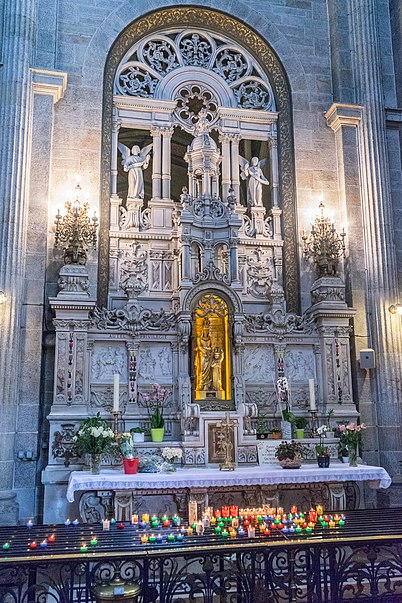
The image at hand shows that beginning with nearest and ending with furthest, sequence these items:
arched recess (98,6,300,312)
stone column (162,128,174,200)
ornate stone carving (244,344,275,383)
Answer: ornate stone carving (244,344,275,383) < arched recess (98,6,300,312) < stone column (162,128,174,200)

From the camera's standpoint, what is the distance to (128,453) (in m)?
8.53

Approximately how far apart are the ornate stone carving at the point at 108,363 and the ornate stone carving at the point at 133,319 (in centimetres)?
38

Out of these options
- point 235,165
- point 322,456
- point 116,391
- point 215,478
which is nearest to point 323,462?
point 322,456

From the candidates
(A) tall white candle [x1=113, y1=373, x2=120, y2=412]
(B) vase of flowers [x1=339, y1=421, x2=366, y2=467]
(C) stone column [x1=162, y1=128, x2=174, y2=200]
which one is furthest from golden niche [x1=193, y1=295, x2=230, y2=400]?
(C) stone column [x1=162, y1=128, x2=174, y2=200]

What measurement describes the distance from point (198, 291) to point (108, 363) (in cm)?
191

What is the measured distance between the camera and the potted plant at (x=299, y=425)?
32.9 feet

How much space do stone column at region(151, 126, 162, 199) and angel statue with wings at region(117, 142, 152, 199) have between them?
6.3 inches

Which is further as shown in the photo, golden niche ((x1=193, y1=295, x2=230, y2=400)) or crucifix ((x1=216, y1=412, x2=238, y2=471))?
golden niche ((x1=193, y1=295, x2=230, y2=400))

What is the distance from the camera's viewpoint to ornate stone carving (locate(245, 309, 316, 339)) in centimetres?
1065

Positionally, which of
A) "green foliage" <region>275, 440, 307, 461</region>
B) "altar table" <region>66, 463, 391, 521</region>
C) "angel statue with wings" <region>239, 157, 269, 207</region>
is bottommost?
"altar table" <region>66, 463, 391, 521</region>

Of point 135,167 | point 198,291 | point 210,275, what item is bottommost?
point 198,291

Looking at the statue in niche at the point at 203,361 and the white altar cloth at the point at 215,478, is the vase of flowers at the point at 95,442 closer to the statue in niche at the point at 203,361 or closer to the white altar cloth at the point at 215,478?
the white altar cloth at the point at 215,478

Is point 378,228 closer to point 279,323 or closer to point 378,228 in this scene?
point 378,228

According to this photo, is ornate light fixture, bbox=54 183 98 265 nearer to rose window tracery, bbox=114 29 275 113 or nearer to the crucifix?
rose window tracery, bbox=114 29 275 113
